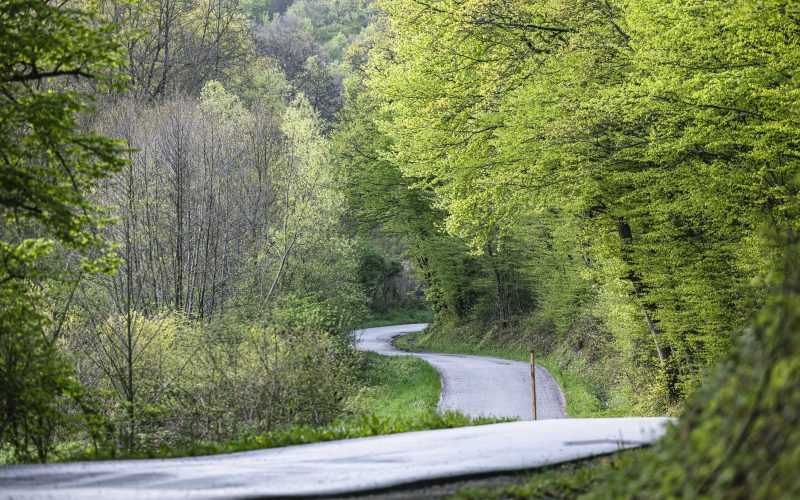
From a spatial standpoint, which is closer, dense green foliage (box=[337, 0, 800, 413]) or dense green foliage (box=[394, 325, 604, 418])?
dense green foliage (box=[337, 0, 800, 413])

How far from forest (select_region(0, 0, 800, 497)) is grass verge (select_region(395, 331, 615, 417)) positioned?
21.6 inches

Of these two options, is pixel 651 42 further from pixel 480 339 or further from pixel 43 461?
pixel 480 339

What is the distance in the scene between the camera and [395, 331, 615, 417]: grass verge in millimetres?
20987

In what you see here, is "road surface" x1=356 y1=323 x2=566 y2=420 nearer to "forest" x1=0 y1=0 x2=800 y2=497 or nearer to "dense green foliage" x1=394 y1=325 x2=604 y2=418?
"dense green foliage" x1=394 y1=325 x2=604 y2=418

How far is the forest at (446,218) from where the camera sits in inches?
324

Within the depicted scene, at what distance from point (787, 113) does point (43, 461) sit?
37.3 feet

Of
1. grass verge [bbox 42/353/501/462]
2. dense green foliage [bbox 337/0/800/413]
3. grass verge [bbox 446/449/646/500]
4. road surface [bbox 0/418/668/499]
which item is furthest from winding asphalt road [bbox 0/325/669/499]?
dense green foliage [bbox 337/0/800/413]

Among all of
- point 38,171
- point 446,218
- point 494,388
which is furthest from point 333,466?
point 494,388

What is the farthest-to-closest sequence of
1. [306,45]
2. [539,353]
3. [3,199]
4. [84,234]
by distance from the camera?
1. [306,45]
2. [539,353]
3. [84,234]
4. [3,199]

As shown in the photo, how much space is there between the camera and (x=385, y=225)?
39.6 m

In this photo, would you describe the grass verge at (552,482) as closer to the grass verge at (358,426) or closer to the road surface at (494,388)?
the grass verge at (358,426)

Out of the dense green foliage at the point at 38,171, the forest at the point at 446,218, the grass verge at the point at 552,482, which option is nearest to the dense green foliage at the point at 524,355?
the forest at the point at 446,218

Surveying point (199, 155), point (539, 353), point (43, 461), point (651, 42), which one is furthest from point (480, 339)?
point (43, 461)

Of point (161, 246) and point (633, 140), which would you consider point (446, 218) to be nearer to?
point (633, 140)
